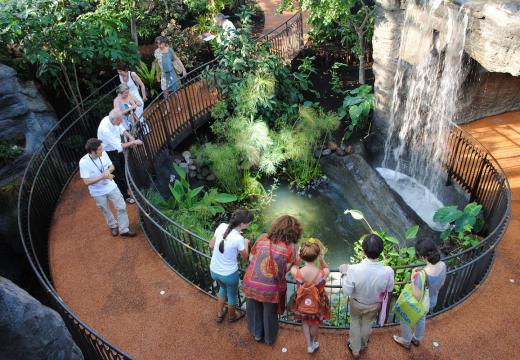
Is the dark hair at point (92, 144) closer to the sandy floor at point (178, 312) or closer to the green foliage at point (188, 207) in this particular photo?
the sandy floor at point (178, 312)

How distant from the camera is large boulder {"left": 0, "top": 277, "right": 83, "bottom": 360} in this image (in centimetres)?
402

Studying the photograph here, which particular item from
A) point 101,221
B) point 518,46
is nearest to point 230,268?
point 101,221

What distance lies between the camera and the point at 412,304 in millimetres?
4441

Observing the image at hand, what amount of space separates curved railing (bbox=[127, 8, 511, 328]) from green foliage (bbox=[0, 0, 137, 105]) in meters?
1.72

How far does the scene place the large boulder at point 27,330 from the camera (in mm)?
4023

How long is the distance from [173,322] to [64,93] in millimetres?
6877

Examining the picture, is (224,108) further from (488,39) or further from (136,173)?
(488,39)

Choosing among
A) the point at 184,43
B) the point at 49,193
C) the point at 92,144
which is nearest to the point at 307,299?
the point at 92,144

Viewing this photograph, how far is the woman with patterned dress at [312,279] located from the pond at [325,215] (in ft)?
11.0

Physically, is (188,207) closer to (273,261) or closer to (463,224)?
(273,261)

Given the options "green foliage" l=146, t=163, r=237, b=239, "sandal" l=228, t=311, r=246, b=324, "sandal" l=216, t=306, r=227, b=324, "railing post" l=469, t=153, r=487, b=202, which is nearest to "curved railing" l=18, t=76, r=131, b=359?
"sandal" l=216, t=306, r=227, b=324

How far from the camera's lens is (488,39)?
7199mm

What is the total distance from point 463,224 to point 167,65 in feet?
19.9

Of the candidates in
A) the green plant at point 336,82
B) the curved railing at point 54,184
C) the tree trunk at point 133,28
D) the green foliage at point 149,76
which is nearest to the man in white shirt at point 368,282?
the curved railing at point 54,184
